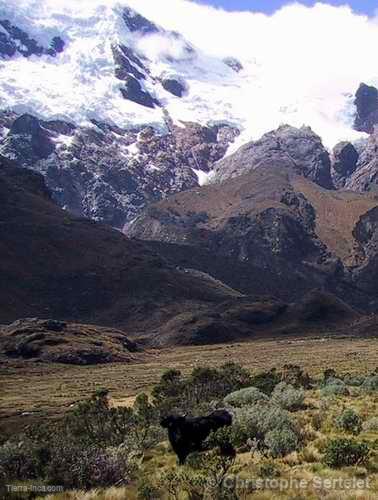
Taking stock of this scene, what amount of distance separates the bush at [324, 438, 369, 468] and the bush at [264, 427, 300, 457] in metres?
1.78

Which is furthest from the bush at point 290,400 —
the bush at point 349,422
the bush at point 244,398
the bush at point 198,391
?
the bush at point 349,422

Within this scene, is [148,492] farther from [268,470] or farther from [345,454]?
[345,454]

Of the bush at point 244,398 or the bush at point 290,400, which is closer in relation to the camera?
the bush at point 290,400

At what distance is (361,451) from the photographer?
62.8ft

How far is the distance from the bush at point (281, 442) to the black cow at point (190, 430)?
1953 mm

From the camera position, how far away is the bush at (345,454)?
19.0m

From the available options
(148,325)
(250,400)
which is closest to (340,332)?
(148,325)

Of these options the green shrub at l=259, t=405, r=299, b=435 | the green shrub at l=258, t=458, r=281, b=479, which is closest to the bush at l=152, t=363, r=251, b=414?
the green shrub at l=259, t=405, r=299, b=435

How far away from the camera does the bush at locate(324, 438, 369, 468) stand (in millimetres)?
19031

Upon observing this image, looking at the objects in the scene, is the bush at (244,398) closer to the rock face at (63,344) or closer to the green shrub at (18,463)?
the green shrub at (18,463)

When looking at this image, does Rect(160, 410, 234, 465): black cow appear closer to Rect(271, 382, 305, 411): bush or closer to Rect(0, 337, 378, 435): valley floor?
Rect(271, 382, 305, 411): bush

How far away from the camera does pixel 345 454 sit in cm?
1920

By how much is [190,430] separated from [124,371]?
93.2 meters

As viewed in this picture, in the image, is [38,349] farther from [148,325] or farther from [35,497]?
[35,497]
